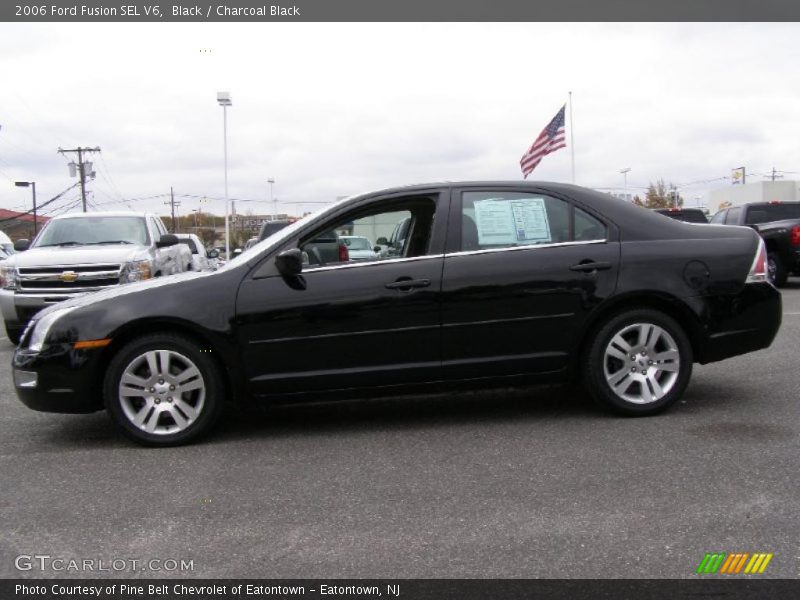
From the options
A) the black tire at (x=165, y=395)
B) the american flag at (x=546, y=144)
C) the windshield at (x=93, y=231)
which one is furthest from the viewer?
the american flag at (x=546, y=144)

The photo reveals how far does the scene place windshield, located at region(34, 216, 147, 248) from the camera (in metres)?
10.8

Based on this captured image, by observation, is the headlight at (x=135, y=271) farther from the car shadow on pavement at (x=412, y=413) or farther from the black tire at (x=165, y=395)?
the black tire at (x=165, y=395)

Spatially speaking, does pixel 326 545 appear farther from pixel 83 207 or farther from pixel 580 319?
pixel 83 207

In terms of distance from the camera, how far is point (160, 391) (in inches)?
196

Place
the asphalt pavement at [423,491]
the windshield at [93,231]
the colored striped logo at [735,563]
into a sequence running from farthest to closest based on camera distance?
the windshield at [93,231]
the asphalt pavement at [423,491]
the colored striped logo at [735,563]

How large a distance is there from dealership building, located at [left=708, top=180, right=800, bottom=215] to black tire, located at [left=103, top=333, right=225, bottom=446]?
37774 mm

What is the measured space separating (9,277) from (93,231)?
1612 mm

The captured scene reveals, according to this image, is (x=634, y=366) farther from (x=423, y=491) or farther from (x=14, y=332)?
(x=14, y=332)

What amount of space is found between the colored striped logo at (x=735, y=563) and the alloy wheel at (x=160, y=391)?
10.2 ft

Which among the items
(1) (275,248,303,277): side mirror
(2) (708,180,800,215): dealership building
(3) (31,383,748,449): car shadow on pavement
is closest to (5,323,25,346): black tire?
(3) (31,383,748,449): car shadow on pavement

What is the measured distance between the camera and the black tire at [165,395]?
4949 millimetres

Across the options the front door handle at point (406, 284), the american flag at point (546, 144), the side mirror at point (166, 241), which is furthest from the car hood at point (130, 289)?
the american flag at point (546, 144)

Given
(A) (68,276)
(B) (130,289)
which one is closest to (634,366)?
(B) (130,289)
